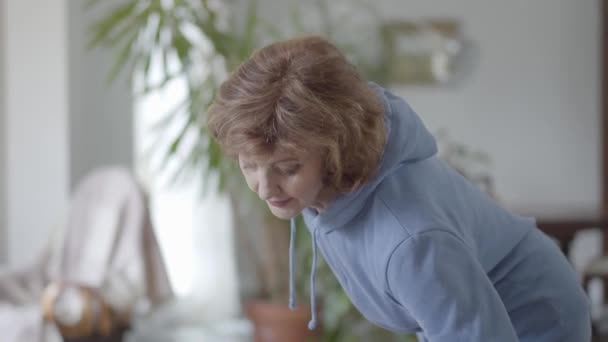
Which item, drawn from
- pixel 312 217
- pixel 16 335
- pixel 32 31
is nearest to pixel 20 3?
pixel 32 31

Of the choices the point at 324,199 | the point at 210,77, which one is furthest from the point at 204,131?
the point at 324,199

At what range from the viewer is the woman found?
1038mm

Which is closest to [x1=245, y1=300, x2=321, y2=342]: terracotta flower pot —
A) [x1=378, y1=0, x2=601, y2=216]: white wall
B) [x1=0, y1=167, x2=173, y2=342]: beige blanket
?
[x1=0, y1=167, x2=173, y2=342]: beige blanket

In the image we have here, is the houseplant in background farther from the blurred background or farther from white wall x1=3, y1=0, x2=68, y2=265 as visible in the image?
white wall x1=3, y1=0, x2=68, y2=265

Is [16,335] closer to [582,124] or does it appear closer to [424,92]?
[424,92]

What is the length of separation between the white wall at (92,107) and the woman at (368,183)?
3.10 meters

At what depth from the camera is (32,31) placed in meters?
4.01

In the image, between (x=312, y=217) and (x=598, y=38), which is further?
(x=598, y=38)

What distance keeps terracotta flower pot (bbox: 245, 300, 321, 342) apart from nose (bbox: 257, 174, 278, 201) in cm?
258

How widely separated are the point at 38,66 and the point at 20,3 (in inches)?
11.7

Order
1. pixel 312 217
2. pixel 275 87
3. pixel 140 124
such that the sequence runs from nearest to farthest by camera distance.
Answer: pixel 275 87, pixel 312 217, pixel 140 124

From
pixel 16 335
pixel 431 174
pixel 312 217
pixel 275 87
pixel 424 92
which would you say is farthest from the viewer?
pixel 424 92

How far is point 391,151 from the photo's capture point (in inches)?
45.3

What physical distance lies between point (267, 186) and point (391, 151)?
18cm
